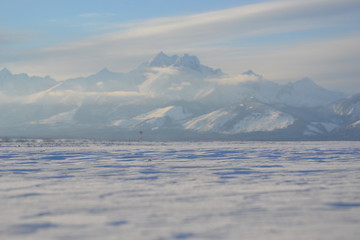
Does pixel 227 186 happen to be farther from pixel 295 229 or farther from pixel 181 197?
pixel 295 229

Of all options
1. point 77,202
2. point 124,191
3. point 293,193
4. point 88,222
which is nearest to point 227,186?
point 293,193

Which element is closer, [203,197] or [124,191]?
[203,197]

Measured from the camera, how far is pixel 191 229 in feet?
61.5

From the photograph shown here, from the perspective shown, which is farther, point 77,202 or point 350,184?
point 350,184

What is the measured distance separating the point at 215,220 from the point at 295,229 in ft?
10.4

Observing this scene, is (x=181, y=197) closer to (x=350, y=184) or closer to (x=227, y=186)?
(x=227, y=186)

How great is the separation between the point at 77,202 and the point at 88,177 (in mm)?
10809

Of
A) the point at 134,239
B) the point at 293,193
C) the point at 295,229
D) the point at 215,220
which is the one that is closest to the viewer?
the point at 134,239

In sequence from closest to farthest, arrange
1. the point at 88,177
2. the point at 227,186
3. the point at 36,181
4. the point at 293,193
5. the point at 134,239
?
1. the point at 134,239
2. the point at 293,193
3. the point at 227,186
4. the point at 36,181
5. the point at 88,177

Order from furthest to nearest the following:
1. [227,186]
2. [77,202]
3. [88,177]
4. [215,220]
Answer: [88,177]
[227,186]
[77,202]
[215,220]

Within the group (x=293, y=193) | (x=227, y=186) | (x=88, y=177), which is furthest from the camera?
(x=88, y=177)

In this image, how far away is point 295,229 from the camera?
18.7m

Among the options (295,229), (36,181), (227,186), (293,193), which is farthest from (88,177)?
(295,229)

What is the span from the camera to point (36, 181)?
32188 mm
